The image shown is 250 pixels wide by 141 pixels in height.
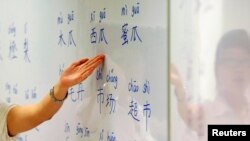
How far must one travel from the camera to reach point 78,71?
1.30 m

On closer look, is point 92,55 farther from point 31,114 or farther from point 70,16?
point 31,114

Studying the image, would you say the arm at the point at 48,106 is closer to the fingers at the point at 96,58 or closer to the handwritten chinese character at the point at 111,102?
the fingers at the point at 96,58

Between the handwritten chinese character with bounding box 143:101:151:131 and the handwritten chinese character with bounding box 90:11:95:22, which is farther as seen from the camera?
the handwritten chinese character with bounding box 90:11:95:22

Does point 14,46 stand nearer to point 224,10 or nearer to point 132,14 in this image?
point 132,14

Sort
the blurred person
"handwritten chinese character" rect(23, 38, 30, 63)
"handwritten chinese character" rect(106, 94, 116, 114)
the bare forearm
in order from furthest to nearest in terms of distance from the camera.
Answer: "handwritten chinese character" rect(23, 38, 30, 63), the bare forearm, "handwritten chinese character" rect(106, 94, 116, 114), the blurred person

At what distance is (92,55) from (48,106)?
0.79 ft

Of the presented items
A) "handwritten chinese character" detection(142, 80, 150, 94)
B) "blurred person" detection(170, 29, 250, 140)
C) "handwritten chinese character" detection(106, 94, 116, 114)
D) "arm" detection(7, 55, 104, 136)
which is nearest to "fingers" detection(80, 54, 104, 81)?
"arm" detection(7, 55, 104, 136)

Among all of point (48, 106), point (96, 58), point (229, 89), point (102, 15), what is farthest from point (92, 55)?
point (229, 89)

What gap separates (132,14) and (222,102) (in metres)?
0.37

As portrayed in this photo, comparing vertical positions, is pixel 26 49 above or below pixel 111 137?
above

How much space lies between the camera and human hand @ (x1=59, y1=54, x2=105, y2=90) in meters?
1.28

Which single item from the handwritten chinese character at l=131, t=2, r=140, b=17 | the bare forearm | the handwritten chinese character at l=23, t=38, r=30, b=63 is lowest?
Answer: the bare forearm

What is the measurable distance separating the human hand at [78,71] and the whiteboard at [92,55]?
26 mm

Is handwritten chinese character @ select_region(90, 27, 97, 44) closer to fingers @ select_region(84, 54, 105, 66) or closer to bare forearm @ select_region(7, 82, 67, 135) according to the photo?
fingers @ select_region(84, 54, 105, 66)
